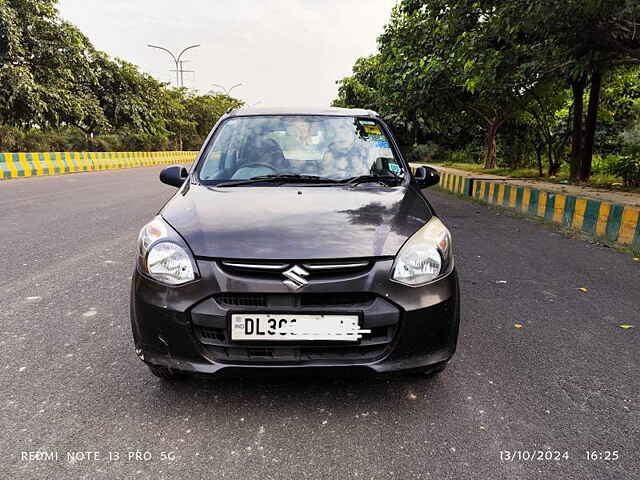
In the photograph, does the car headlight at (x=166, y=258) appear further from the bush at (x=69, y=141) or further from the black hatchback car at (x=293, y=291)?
the bush at (x=69, y=141)

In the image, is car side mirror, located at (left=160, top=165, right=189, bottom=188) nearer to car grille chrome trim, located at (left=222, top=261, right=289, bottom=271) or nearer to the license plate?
car grille chrome trim, located at (left=222, top=261, right=289, bottom=271)

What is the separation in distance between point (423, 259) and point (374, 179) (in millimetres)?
1026

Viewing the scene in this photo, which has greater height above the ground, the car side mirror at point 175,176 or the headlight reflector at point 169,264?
the car side mirror at point 175,176

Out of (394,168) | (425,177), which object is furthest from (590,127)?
(394,168)

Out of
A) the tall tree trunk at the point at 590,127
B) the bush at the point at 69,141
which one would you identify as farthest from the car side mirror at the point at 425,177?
the bush at the point at 69,141

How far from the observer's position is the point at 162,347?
222cm

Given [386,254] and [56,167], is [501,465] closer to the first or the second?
[386,254]

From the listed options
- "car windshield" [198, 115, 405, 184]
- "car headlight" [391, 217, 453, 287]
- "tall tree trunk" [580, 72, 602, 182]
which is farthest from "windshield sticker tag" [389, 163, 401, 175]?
"tall tree trunk" [580, 72, 602, 182]

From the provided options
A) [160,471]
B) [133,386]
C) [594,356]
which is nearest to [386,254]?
[160,471]

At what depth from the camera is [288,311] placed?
2.11 metres

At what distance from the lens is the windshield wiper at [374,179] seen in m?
3.12

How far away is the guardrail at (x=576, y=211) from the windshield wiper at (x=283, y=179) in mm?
4735

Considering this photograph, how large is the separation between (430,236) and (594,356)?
1.41 m

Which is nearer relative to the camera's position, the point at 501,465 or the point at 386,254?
the point at 501,465
